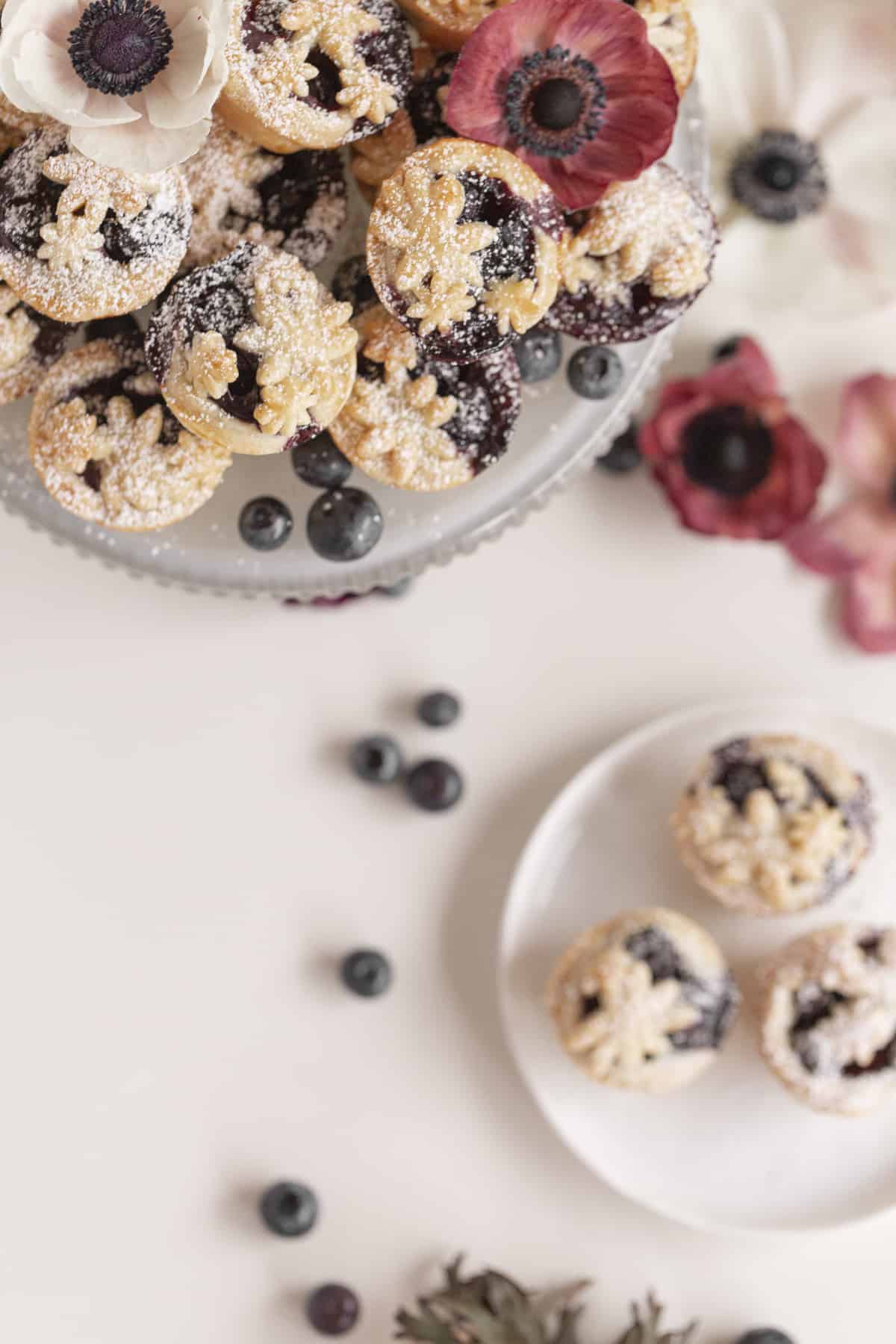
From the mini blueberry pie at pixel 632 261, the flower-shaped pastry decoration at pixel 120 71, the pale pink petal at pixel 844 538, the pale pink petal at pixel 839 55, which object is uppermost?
the flower-shaped pastry decoration at pixel 120 71

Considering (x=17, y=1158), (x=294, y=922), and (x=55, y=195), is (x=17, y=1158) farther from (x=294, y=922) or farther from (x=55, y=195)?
(x=55, y=195)

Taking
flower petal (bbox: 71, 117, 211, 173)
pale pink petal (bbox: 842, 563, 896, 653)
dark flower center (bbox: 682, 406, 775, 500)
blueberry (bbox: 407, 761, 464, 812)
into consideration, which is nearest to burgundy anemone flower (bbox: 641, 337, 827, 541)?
dark flower center (bbox: 682, 406, 775, 500)

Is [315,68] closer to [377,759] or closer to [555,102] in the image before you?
[555,102]

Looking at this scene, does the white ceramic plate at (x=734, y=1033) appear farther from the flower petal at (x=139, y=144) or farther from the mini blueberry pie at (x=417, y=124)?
the flower petal at (x=139, y=144)

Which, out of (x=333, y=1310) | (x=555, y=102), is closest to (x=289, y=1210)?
(x=333, y=1310)

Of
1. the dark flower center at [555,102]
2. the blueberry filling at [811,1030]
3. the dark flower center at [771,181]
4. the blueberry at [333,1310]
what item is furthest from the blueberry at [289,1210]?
the dark flower center at [771,181]
